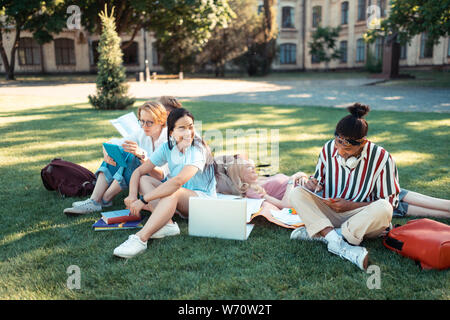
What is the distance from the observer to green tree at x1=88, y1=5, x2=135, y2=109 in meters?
11.0

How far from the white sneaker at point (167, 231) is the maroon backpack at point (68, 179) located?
1.49m

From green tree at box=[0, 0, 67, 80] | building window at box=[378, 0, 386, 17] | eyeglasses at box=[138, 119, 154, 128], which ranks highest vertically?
building window at box=[378, 0, 386, 17]

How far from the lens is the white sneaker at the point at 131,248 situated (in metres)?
2.85

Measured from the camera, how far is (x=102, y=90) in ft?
37.5

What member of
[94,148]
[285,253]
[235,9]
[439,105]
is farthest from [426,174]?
[235,9]

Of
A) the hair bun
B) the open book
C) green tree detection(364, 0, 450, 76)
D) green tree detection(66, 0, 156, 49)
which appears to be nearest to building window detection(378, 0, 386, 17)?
green tree detection(364, 0, 450, 76)

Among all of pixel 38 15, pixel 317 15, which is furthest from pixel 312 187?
pixel 317 15

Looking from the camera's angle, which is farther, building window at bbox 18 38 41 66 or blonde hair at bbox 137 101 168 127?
building window at bbox 18 38 41 66

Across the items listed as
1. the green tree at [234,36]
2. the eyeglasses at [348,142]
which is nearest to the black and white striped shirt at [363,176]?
the eyeglasses at [348,142]

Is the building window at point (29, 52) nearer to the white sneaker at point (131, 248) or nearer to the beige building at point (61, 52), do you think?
the beige building at point (61, 52)

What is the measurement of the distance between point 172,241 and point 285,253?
2.92 feet

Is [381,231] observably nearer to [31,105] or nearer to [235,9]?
[31,105]

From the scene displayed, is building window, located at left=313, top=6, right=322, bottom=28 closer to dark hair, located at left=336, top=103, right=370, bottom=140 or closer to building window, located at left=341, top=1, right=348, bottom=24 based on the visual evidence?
building window, located at left=341, top=1, right=348, bottom=24

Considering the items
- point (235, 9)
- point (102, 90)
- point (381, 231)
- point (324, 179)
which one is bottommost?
point (381, 231)
